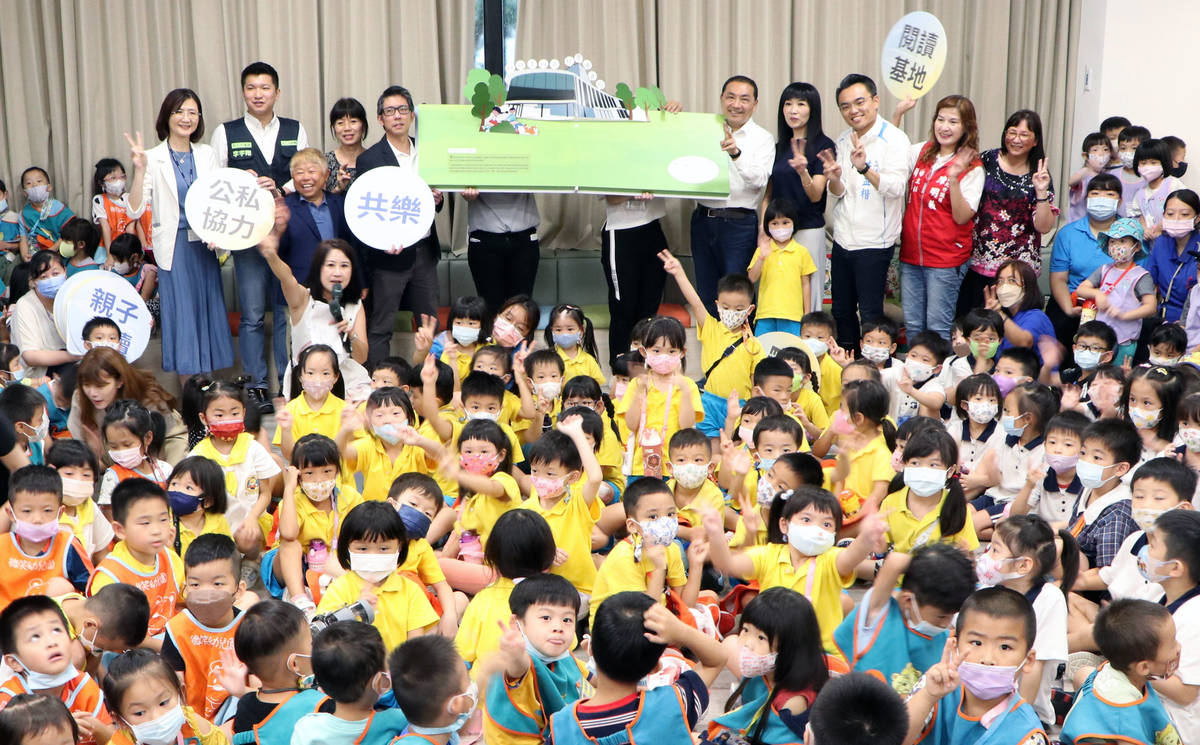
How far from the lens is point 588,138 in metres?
6.95

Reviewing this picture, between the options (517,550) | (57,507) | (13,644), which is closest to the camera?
(13,644)

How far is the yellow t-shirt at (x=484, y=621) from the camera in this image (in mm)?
3539

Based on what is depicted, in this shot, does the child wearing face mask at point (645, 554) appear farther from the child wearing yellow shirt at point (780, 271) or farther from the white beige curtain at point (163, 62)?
the white beige curtain at point (163, 62)

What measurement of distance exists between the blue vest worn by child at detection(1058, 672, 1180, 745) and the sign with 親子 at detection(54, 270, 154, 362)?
14.6ft

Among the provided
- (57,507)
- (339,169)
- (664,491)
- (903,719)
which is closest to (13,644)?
(57,507)

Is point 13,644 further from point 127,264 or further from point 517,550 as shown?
point 127,264

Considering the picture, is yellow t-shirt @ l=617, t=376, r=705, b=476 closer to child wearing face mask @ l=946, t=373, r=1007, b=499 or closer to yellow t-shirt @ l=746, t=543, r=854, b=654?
child wearing face mask @ l=946, t=373, r=1007, b=499

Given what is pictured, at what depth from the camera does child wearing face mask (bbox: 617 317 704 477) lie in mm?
5227

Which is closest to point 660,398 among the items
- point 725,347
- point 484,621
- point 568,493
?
point 725,347

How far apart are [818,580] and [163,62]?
6058 mm

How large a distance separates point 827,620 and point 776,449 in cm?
98

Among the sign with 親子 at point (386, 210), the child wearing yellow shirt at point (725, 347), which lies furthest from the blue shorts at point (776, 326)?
the sign with 親子 at point (386, 210)

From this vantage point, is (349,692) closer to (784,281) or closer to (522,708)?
(522,708)

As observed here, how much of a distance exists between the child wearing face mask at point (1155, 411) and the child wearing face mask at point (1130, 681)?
1.79m
